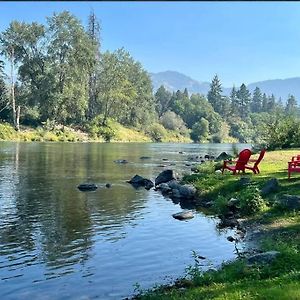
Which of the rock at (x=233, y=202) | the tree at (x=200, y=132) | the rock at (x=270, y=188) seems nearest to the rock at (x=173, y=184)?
the rock at (x=233, y=202)

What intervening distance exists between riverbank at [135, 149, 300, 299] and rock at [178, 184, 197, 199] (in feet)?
1.23

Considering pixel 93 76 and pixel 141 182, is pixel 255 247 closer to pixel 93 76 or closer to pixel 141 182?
pixel 141 182

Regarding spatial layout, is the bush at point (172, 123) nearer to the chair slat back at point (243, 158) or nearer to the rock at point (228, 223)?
the chair slat back at point (243, 158)

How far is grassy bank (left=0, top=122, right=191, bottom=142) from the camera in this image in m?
92.1

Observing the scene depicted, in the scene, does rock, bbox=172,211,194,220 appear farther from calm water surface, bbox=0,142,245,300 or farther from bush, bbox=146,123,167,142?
bush, bbox=146,123,167,142

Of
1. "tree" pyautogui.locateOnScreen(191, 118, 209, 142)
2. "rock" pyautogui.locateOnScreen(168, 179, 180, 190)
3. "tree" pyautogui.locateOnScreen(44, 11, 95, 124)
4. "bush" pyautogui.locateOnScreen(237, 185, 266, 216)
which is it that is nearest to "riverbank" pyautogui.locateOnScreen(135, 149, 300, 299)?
"bush" pyautogui.locateOnScreen(237, 185, 266, 216)

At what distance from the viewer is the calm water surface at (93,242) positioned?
12.2 metres

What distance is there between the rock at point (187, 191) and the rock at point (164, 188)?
6.87 feet

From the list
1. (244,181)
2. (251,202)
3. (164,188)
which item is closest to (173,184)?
(164,188)

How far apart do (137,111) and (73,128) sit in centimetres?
3444

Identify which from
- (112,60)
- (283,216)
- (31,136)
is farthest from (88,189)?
(112,60)

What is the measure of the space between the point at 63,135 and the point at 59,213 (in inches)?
3183


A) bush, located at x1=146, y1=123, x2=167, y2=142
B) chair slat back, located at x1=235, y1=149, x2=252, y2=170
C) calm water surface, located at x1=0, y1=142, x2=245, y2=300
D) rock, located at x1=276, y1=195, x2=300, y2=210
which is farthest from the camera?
bush, located at x1=146, y1=123, x2=167, y2=142

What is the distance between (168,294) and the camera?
1035 cm
